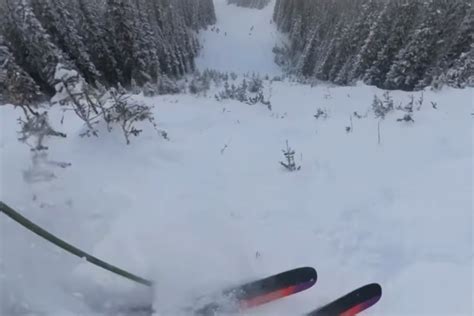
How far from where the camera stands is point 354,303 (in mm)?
2234

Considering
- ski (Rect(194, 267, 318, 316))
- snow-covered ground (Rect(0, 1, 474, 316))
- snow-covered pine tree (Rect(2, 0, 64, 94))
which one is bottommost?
ski (Rect(194, 267, 318, 316))

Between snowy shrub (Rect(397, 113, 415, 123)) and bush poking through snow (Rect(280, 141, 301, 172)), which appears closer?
bush poking through snow (Rect(280, 141, 301, 172))

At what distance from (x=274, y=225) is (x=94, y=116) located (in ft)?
7.94

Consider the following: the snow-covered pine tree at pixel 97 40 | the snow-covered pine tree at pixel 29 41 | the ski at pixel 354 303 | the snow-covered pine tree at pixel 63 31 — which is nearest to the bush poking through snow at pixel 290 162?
the ski at pixel 354 303

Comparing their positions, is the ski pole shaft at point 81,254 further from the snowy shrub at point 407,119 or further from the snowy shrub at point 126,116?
the snowy shrub at point 407,119

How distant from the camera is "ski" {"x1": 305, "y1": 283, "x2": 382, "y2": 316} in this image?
7.32ft

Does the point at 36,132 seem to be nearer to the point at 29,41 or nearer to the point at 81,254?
the point at 81,254

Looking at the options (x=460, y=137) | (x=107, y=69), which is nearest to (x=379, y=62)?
(x=107, y=69)

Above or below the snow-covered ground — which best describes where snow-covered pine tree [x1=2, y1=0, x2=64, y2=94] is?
above

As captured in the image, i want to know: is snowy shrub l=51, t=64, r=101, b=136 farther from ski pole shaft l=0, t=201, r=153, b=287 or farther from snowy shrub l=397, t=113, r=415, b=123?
snowy shrub l=397, t=113, r=415, b=123

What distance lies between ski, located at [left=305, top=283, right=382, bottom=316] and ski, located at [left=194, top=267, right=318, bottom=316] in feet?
0.55

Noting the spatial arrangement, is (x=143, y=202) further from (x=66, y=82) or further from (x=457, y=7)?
(x=457, y=7)

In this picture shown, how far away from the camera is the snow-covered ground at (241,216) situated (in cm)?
230

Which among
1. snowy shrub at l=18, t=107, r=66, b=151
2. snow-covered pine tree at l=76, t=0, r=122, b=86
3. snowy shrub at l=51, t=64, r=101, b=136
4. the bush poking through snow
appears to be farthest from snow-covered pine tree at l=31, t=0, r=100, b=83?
the bush poking through snow
